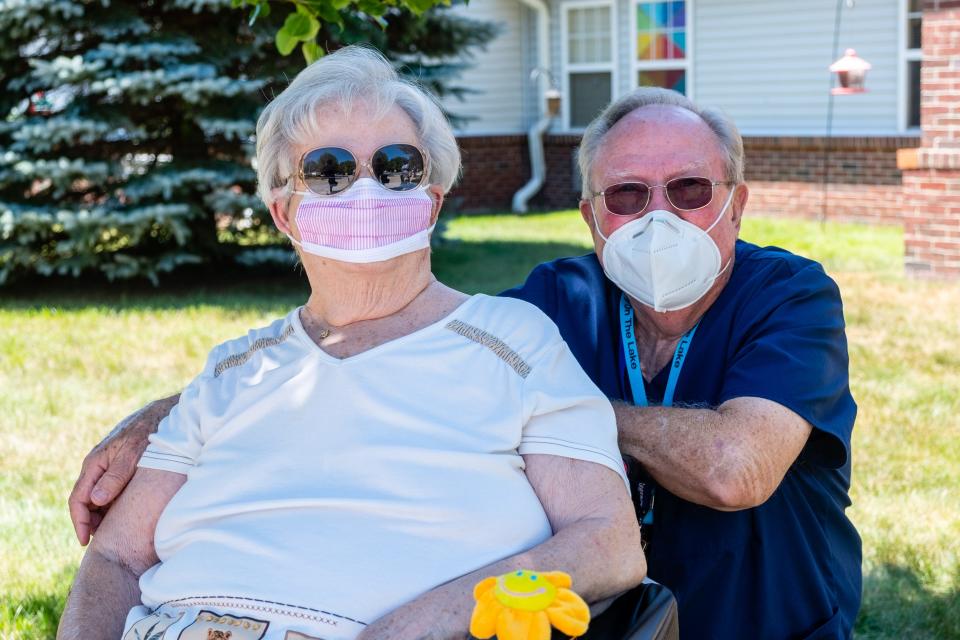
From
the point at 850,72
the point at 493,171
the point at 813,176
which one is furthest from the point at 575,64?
the point at 850,72

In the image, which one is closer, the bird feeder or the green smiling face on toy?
the green smiling face on toy

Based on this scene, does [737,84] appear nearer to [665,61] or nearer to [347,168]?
[665,61]

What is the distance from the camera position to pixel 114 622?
7.79 ft

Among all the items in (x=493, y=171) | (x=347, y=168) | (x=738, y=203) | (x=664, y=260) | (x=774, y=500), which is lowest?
(x=493, y=171)

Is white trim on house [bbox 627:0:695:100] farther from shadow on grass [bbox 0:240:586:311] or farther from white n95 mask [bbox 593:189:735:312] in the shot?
white n95 mask [bbox 593:189:735:312]

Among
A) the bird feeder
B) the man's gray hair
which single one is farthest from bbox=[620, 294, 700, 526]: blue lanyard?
the bird feeder

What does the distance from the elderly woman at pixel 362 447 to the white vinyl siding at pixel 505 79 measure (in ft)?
48.5

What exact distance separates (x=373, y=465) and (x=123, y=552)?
645mm

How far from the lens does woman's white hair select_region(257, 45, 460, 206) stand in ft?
8.21

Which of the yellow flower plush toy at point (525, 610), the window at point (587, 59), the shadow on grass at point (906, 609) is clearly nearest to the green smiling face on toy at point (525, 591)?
the yellow flower plush toy at point (525, 610)

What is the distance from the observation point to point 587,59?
16859 mm

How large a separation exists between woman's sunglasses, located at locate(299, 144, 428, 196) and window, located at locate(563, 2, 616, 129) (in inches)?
565

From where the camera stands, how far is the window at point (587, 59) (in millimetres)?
16594

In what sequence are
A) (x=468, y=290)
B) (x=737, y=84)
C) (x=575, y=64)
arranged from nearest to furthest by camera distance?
(x=468, y=290)
(x=737, y=84)
(x=575, y=64)
